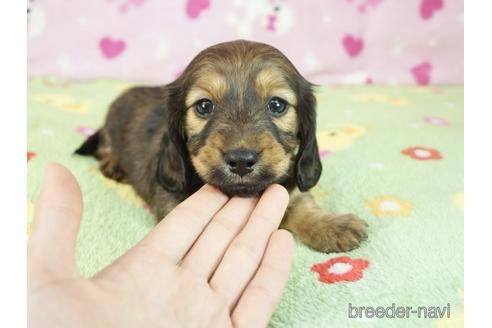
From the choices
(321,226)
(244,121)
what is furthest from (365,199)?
(244,121)

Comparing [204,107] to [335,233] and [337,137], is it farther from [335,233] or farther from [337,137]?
[337,137]

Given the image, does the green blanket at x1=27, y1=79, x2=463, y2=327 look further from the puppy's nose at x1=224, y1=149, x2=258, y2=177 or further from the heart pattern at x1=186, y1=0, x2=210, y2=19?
the heart pattern at x1=186, y1=0, x2=210, y2=19

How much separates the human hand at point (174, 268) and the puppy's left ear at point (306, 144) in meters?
0.28

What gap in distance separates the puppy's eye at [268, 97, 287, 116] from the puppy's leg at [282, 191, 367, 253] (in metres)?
0.37

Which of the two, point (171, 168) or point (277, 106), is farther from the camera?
point (171, 168)

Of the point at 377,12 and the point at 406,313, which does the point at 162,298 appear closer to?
the point at 406,313

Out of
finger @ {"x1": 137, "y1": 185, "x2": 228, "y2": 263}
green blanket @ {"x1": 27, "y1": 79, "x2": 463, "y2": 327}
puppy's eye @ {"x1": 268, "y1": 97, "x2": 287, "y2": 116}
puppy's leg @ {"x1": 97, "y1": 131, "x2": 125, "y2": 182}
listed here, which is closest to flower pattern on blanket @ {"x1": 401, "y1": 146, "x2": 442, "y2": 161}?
green blanket @ {"x1": 27, "y1": 79, "x2": 463, "y2": 327}

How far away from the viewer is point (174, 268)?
1331 millimetres

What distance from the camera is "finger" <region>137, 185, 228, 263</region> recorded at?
1.38 m

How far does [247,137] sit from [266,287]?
453 mm

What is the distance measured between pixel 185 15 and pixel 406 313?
3024 millimetres

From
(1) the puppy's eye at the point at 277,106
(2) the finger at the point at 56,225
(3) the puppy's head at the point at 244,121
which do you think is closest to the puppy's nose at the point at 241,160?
(3) the puppy's head at the point at 244,121

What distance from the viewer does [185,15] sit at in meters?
3.96
